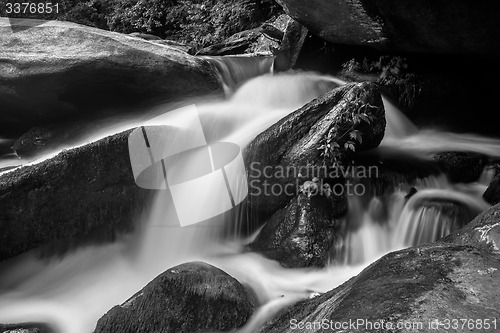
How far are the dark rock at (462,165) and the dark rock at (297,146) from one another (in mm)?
1431

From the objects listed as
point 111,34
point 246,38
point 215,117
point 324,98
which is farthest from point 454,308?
point 246,38

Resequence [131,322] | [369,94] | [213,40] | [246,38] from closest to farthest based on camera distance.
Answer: [131,322]
[369,94]
[246,38]
[213,40]

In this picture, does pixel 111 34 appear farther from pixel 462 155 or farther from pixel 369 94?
pixel 462 155

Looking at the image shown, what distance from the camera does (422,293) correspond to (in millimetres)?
2180

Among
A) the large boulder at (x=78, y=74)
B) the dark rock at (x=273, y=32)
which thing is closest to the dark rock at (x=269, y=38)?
the dark rock at (x=273, y=32)

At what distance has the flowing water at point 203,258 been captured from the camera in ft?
14.1

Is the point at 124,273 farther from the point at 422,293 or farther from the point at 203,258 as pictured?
the point at 422,293

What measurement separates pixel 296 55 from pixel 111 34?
11.6ft

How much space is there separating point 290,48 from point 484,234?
6284 millimetres

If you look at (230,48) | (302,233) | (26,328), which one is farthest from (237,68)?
(26,328)

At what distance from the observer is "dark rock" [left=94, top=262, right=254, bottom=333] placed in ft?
11.2

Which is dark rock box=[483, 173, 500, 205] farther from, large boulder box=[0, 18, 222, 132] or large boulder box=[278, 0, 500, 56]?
large boulder box=[0, 18, 222, 132]

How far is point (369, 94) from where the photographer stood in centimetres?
530

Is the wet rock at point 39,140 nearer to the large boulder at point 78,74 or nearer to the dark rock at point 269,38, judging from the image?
the large boulder at point 78,74
